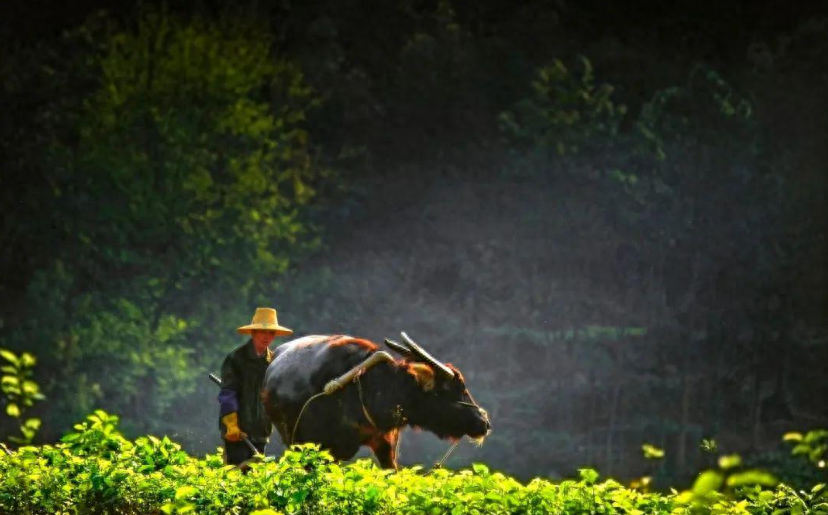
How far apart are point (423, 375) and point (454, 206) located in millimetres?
18861

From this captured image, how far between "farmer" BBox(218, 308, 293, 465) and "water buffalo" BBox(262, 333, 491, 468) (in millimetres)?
1053

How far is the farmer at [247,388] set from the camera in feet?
35.6

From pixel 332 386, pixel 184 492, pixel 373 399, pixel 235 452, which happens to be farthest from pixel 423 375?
pixel 184 492

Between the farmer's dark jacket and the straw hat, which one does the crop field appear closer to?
the farmer's dark jacket

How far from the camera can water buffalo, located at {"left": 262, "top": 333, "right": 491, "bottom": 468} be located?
1199cm

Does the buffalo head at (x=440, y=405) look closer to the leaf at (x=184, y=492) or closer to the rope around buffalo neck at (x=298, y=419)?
the rope around buffalo neck at (x=298, y=419)

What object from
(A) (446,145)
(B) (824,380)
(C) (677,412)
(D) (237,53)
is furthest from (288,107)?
(B) (824,380)

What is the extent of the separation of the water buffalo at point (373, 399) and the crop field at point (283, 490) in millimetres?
3103

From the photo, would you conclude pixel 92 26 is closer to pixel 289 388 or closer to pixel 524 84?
pixel 524 84

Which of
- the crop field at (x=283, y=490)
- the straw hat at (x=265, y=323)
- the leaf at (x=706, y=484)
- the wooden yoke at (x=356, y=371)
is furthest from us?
the wooden yoke at (x=356, y=371)

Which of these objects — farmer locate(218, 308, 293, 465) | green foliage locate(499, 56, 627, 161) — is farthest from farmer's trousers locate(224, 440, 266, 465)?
green foliage locate(499, 56, 627, 161)

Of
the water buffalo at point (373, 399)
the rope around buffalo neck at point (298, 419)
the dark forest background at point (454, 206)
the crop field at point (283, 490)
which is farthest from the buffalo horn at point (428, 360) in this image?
the dark forest background at point (454, 206)

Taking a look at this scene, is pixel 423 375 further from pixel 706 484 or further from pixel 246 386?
pixel 706 484

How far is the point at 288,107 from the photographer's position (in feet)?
95.1
